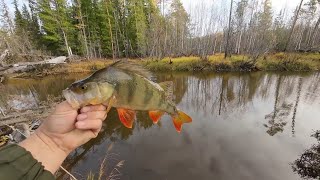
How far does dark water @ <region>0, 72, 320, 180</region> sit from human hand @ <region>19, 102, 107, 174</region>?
5.39m

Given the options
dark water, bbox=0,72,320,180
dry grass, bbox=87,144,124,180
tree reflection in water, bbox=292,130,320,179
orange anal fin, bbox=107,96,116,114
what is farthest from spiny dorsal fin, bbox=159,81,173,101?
tree reflection in water, bbox=292,130,320,179

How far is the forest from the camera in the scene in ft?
113

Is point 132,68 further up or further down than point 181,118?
further up

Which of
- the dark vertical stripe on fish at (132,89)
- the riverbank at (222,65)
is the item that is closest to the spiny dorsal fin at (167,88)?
the dark vertical stripe on fish at (132,89)

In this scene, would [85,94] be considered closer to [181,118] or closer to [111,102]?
[111,102]

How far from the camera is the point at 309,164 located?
673 cm

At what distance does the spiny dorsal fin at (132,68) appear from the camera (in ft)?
5.84

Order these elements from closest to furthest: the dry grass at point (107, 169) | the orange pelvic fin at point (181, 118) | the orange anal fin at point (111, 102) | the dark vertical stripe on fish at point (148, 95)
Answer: the orange anal fin at point (111, 102) → the dark vertical stripe on fish at point (148, 95) → the orange pelvic fin at point (181, 118) → the dry grass at point (107, 169)

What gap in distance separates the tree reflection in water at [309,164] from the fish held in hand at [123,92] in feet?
20.9

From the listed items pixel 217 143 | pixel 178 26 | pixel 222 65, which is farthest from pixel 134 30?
pixel 217 143

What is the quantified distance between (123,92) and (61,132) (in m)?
0.55

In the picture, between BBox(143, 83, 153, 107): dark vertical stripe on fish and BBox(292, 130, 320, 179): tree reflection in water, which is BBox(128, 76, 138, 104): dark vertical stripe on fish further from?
BBox(292, 130, 320, 179): tree reflection in water

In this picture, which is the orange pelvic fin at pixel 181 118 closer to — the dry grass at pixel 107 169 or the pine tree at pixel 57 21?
the dry grass at pixel 107 169

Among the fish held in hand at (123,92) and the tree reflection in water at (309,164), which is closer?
the fish held in hand at (123,92)
